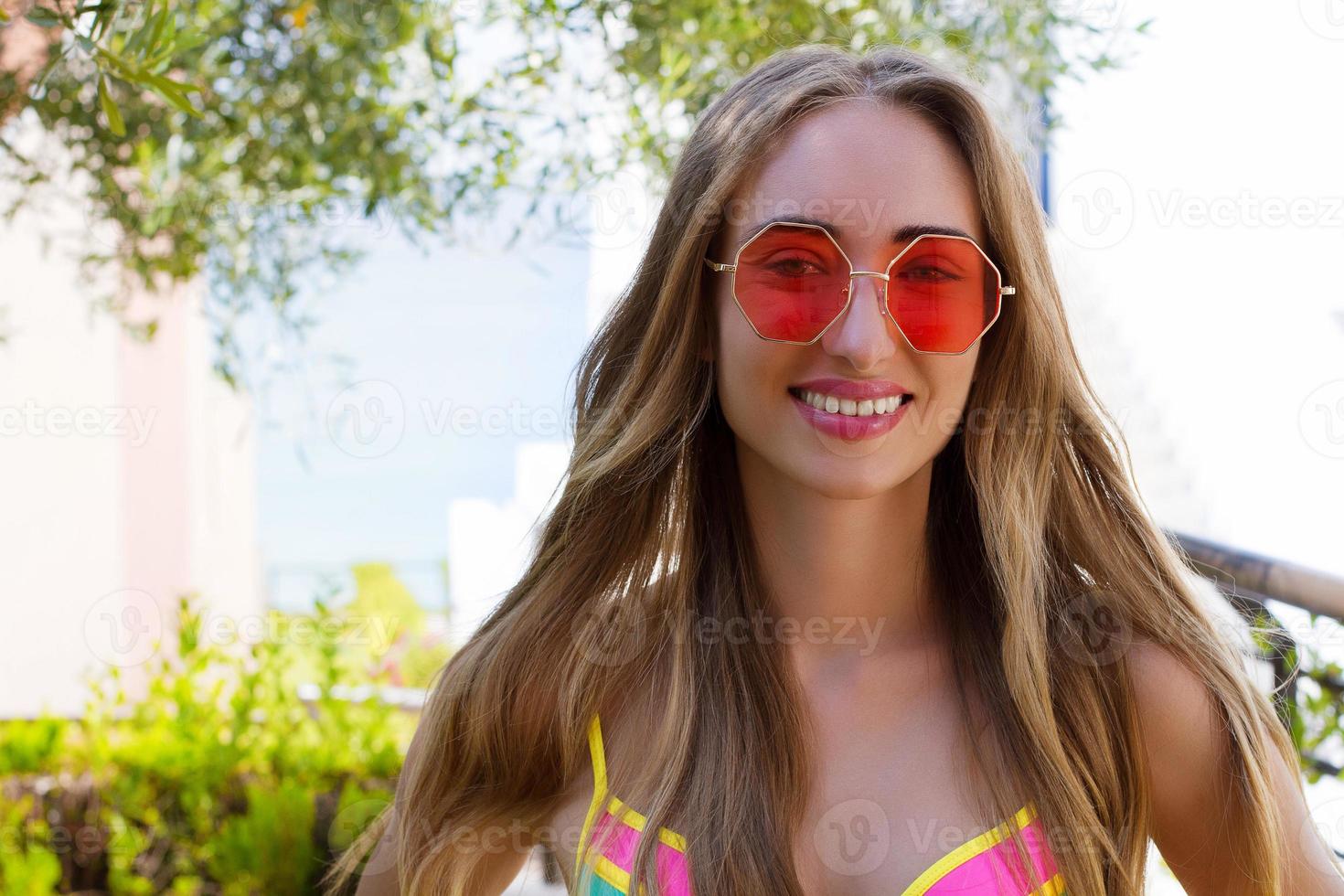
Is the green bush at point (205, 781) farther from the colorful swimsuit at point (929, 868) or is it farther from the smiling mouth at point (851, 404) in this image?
the smiling mouth at point (851, 404)

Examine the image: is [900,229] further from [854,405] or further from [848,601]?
[848,601]

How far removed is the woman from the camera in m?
1.29

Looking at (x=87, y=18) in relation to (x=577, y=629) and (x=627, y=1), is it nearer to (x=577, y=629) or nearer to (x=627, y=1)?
(x=627, y=1)

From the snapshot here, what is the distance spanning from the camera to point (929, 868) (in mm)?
1260

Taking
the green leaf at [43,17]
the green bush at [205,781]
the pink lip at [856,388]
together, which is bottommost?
the green bush at [205,781]

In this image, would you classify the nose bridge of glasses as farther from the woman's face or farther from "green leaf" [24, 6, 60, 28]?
"green leaf" [24, 6, 60, 28]

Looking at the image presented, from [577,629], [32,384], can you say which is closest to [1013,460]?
[577,629]

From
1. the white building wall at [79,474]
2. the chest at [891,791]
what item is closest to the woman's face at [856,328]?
the chest at [891,791]

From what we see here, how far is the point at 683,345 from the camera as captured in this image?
4.81 feet

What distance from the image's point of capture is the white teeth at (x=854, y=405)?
1280mm

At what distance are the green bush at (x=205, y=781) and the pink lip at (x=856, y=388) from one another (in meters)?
2.05

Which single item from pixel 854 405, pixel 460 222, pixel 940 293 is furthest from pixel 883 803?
pixel 460 222

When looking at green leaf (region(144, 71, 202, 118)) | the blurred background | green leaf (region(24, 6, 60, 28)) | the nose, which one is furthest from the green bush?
the nose

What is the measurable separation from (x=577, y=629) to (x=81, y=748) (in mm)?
2271
